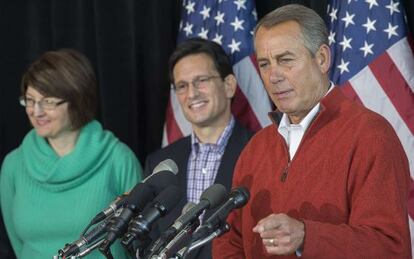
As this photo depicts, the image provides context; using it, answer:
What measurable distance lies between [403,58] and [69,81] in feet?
4.19

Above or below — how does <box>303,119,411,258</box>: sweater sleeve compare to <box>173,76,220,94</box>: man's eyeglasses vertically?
below

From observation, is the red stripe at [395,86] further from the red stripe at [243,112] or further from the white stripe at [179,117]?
the white stripe at [179,117]

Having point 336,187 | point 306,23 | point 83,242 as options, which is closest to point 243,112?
point 306,23

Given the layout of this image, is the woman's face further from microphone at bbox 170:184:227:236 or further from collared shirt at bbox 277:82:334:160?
microphone at bbox 170:184:227:236

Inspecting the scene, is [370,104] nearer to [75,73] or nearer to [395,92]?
[395,92]

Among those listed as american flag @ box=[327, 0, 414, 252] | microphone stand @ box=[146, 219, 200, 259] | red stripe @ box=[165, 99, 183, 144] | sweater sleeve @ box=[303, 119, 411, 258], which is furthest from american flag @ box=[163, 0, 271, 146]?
microphone stand @ box=[146, 219, 200, 259]

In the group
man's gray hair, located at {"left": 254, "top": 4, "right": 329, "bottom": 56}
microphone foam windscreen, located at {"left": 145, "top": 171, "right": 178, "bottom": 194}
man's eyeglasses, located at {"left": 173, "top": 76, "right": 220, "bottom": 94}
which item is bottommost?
microphone foam windscreen, located at {"left": 145, "top": 171, "right": 178, "bottom": 194}

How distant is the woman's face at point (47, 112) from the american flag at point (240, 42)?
28.4 inches

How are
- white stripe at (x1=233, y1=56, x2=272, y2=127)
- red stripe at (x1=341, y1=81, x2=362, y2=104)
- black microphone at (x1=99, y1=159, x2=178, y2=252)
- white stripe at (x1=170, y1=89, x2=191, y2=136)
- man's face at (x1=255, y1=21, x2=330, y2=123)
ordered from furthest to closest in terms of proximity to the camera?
white stripe at (x1=170, y1=89, x2=191, y2=136)
white stripe at (x1=233, y1=56, x2=272, y2=127)
red stripe at (x1=341, y1=81, x2=362, y2=104)
man's face at (x1=255, y1=21, x2=330, y2=123)
black microphone at (x1=99, y1=159, x2=178, y2=252)

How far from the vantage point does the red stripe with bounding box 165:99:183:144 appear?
3252 millimetres

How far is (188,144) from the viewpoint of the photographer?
111 inches

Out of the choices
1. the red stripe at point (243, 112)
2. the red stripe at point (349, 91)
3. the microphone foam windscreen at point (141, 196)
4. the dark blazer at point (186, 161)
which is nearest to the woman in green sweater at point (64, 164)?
the dark blazer at point (186, 161)

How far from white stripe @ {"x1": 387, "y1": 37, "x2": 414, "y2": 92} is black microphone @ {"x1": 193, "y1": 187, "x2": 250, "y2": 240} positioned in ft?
4.44

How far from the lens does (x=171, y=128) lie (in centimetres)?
328
